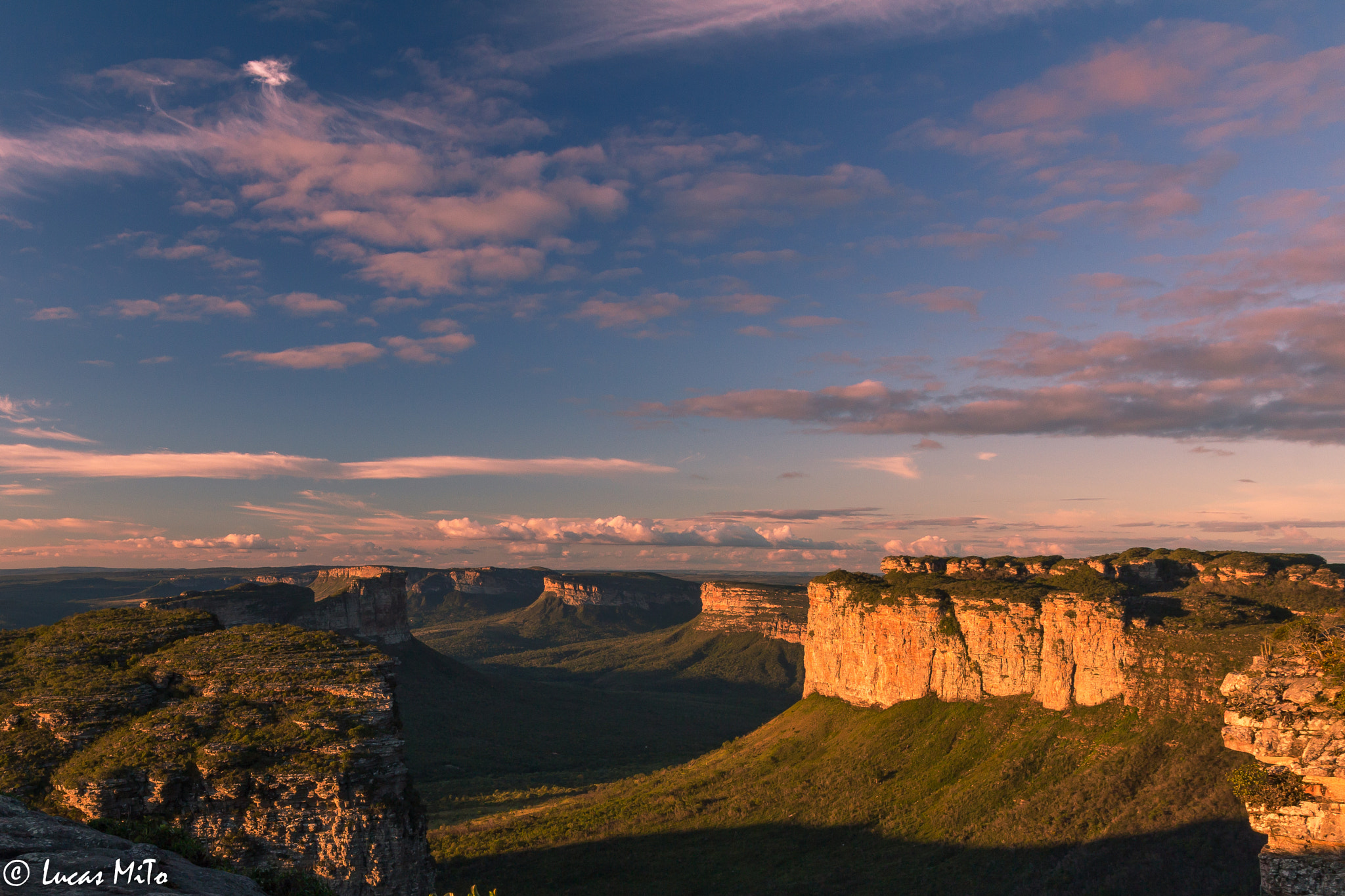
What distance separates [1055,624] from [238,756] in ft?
292

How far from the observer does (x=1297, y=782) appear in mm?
23125

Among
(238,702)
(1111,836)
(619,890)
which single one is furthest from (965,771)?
(238,702)

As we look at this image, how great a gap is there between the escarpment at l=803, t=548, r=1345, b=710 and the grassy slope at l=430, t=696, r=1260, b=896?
3480mm

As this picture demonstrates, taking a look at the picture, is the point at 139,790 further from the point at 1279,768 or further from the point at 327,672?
the point at 1279,768

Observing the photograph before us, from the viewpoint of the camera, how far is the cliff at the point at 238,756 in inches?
1540

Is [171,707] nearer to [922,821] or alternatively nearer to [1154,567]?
[922,821]

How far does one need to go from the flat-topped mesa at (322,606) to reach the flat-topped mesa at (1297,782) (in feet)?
543

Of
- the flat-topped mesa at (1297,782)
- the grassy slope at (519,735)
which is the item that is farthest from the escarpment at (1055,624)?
the flat-topped mesa at (1297,782)

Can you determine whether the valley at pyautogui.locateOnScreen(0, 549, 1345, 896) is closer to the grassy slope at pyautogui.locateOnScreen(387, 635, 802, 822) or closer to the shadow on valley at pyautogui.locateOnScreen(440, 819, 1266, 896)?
the shadow on valley at pyautogui.locateOnScreen(440, 819, 1266, 896)

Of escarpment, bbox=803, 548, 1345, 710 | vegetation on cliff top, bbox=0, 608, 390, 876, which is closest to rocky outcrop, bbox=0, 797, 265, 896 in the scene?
vegetation on cliff top, bbox=0, 608, 390, 876

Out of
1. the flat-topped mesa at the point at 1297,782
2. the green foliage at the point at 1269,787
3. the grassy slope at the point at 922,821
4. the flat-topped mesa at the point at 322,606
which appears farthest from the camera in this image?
the flat-topped mesa at the point at 322,606

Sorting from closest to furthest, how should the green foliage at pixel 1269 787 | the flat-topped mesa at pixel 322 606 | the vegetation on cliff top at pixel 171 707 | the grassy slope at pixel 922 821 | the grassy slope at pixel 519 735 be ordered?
the green foliage at pixel 1269 787 < the vegetation on cliff top at pixel 171 707 < the grassy slope at pixel 922 821 < the grassy slope at pixel 519 735 < the flat-topped mesa at pixel 322 606

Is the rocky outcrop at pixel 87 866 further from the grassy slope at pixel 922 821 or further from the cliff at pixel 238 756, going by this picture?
the grassy slope at pixel 922 821

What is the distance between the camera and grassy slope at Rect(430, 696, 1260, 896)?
64.2 meters
